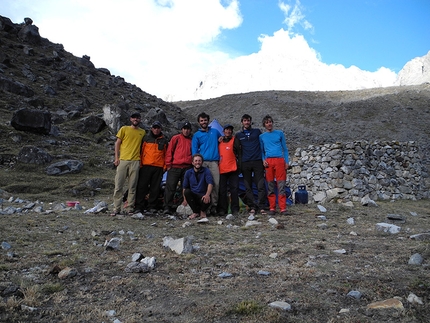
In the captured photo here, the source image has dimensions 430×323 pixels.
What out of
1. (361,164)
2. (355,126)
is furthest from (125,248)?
(355,126)

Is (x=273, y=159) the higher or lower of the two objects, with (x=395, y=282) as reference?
higher

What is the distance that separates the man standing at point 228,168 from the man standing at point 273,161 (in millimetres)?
698

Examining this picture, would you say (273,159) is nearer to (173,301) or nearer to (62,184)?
(173,301)

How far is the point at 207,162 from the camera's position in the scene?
7.96 m

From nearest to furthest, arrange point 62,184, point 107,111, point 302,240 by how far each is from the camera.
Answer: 1. point 302,240
2. point 62,184
3. point 107,111

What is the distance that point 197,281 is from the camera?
359cm

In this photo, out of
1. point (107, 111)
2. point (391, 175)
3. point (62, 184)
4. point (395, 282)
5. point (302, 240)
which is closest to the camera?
point (395, 282)

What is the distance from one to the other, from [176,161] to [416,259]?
523 centimetres

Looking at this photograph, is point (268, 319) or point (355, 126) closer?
point (268, 319)

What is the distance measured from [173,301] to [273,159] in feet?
17.6

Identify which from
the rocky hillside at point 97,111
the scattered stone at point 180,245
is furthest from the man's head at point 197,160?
the rocky hillside at point 97,111

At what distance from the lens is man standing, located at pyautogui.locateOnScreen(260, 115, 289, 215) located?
800 cm

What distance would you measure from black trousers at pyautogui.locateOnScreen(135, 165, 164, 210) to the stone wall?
6252 millimetres

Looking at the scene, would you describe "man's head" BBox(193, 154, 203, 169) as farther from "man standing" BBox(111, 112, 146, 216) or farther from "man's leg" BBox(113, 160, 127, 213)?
"man's leg" BBox(113, 160, 127, 213)
